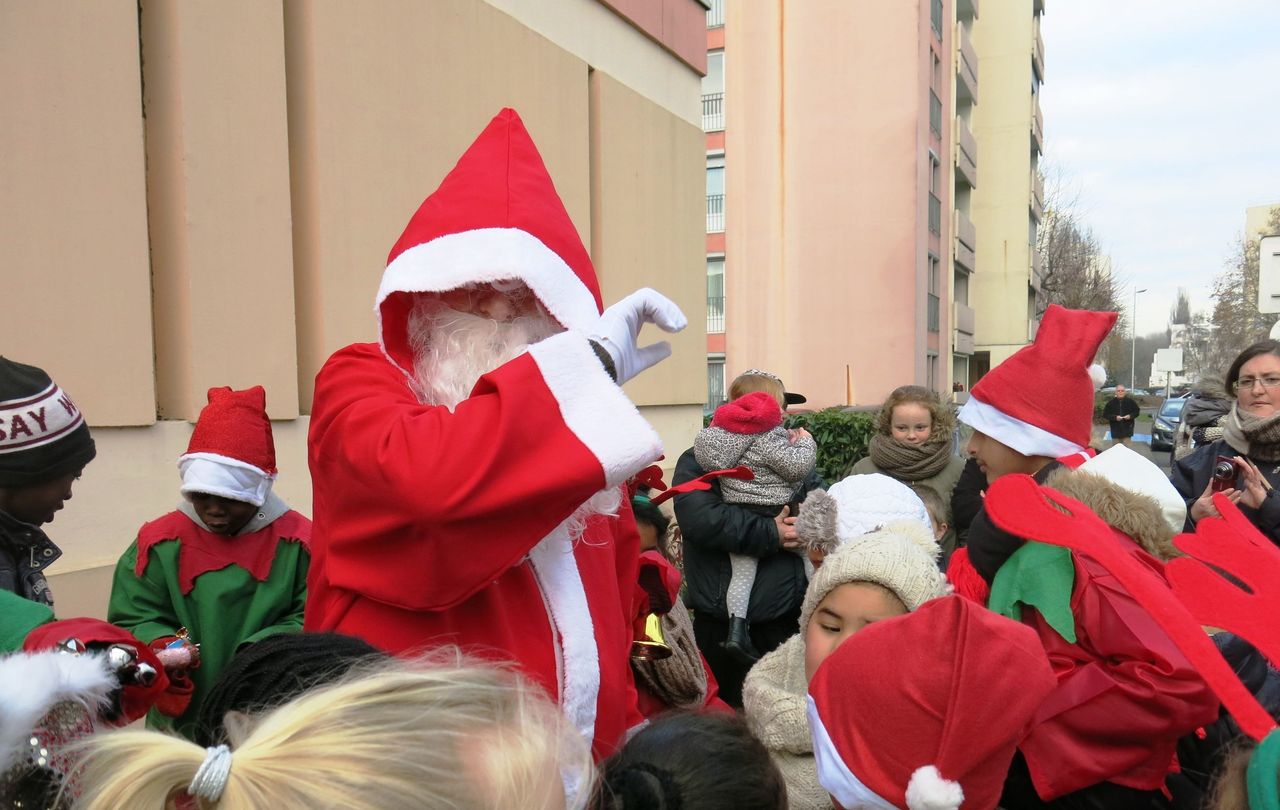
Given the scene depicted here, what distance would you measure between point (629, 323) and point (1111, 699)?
1.22 meters

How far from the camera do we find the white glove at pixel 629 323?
1457mm

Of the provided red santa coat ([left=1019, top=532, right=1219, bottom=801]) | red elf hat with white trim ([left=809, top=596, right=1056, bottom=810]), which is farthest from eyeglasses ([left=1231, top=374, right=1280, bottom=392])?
red elf hat with white trim ([left=809, top=596, right=1056, bottom=810])

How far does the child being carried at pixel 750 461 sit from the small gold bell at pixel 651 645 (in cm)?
151

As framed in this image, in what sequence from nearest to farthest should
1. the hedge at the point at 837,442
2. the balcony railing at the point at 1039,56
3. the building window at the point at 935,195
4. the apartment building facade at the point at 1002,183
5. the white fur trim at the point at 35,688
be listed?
the white fur trim at the point at 35,688 → the hedge at the point at 837,442 → the building window at the point at 935,195 → the apartment building facade at the point at 1002,183 → the balcony railing at the point at 1039,56

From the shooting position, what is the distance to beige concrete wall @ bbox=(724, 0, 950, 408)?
19641 millimetres

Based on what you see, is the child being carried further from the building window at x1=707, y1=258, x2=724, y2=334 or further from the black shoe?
the building window at x1=707, y1=258, x2=724, y2=334

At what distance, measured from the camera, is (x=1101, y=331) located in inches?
105

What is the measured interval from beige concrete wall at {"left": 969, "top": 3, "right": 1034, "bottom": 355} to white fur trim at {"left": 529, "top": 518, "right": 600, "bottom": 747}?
110 feet

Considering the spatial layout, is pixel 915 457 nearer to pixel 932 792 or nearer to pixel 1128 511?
pixel 1128 511

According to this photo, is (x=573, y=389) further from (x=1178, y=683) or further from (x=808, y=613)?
(x=1178, y=683)

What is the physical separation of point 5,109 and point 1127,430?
1840 centimetres

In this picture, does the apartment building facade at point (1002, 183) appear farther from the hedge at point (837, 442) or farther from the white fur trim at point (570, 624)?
the white fur trim at point (570, 624)

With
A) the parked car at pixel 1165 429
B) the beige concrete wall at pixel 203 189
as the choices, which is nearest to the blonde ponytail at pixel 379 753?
the beige concrete wall at pixel 203 189

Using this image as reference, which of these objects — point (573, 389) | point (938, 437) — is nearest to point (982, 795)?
point (573, 389)
